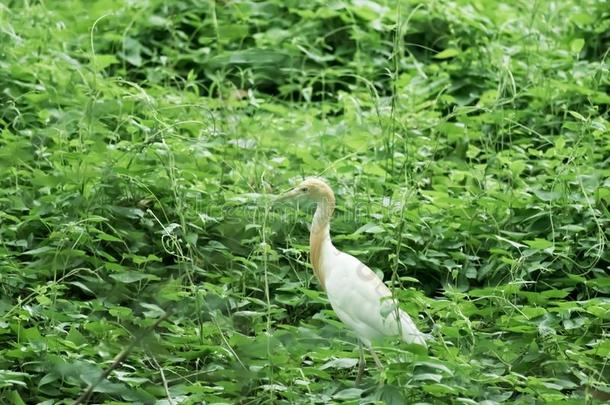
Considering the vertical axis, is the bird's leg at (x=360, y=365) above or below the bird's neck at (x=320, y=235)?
below

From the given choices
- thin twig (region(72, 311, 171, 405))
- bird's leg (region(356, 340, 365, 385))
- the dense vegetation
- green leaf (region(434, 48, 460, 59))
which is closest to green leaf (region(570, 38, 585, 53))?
the dense vegetation

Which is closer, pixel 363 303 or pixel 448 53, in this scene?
pixel 363 303

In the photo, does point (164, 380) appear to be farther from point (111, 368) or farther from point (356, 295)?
point (356, 295)

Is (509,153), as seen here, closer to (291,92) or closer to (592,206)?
(592,206)

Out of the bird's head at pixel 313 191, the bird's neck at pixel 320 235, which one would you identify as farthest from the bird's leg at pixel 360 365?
the bird's head at pixel 313 191

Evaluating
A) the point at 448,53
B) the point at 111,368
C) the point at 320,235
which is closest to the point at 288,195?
the point at 320,235

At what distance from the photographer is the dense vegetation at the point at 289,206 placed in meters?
4.42

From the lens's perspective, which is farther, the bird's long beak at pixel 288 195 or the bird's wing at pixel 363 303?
the bird's long beak at pixel 288 195

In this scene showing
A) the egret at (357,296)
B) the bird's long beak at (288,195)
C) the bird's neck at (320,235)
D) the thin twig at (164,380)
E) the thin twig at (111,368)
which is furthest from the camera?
the bird's long beak at (288,195)

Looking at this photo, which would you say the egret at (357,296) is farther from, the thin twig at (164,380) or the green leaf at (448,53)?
the green leaf at (448,53)

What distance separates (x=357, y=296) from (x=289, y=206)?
1101mm

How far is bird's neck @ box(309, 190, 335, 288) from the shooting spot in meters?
4.62

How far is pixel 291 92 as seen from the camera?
6941 mm

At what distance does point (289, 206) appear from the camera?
5461mm
